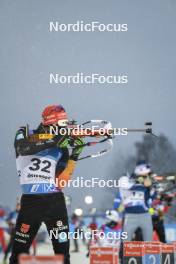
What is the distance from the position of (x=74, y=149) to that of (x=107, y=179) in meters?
0.68

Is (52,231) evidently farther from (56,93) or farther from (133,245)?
(56,93)

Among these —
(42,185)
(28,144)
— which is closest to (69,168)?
(42,185)

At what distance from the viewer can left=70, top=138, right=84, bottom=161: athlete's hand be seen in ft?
23.5

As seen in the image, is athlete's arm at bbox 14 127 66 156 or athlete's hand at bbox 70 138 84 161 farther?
athlete's hand at bbox 70 138 84 161

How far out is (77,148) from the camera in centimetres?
721

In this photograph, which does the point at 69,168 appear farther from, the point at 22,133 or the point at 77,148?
the point at 22,133

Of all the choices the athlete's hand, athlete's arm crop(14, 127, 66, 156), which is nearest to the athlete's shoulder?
athlete's arm crop(14, 127, 66, 156)

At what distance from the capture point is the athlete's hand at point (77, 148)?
717cm

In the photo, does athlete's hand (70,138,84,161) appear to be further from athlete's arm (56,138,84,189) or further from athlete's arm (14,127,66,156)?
athlete's arm (14,127,66,156)

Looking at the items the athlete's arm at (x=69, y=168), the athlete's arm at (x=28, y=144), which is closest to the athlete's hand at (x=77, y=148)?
the athlete's arm at (x=69, y=168)

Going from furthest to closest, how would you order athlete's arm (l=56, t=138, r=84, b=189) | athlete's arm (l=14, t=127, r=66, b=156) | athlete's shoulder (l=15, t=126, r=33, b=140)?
athlete's arm (l=56, t=138, r=84, b=189), athlete's shoulder (l=15, t=126, r=33, b=140), athlete's arm (l=14, t=127, r=66, b=156)

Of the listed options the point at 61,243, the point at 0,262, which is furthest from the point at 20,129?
the point at 0,262

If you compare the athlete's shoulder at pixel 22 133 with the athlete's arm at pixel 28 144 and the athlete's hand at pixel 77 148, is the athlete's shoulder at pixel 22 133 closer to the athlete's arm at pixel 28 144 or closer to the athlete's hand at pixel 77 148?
the athlete's arm at pixel 28 144

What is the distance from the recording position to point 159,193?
38.9 ft
